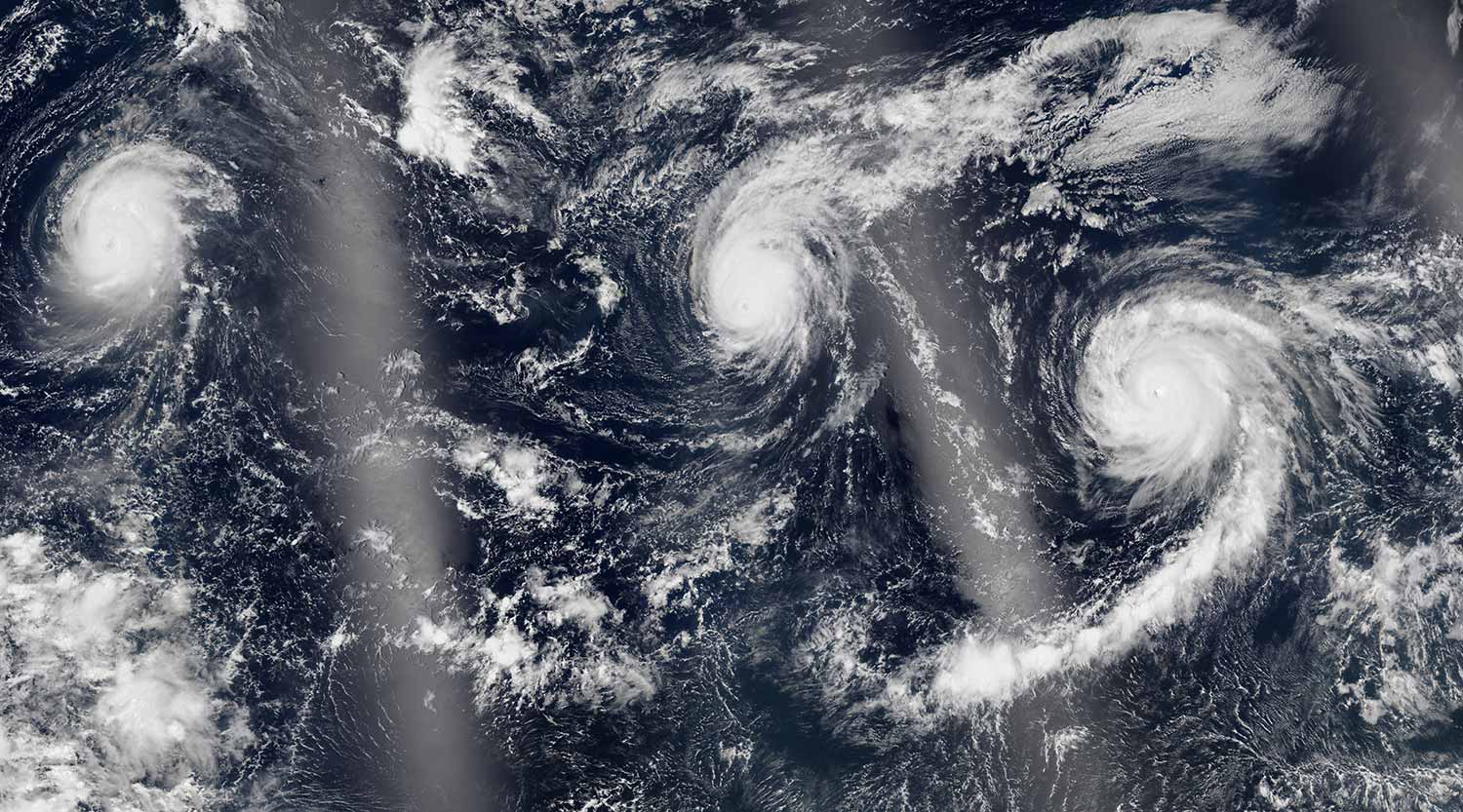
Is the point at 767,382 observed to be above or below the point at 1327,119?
below

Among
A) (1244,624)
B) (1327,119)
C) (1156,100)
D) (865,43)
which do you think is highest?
(865,43)

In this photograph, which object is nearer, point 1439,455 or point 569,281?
point 1439,455

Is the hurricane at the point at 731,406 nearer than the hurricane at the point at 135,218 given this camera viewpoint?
Yes

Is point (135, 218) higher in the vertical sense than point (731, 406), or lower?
higher

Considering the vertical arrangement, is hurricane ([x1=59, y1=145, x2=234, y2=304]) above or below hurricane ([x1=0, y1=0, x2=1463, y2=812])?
above

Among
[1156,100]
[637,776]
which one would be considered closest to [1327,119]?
[1156,100]

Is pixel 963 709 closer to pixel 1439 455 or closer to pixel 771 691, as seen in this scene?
pixel 771 691

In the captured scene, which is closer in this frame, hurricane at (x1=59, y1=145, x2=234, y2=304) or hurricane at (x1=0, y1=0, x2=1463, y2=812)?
hurricane at (x1=0, y1=0, x2=1463, y2=812)

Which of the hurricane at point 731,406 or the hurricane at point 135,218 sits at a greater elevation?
the hurricane at point 135,218
